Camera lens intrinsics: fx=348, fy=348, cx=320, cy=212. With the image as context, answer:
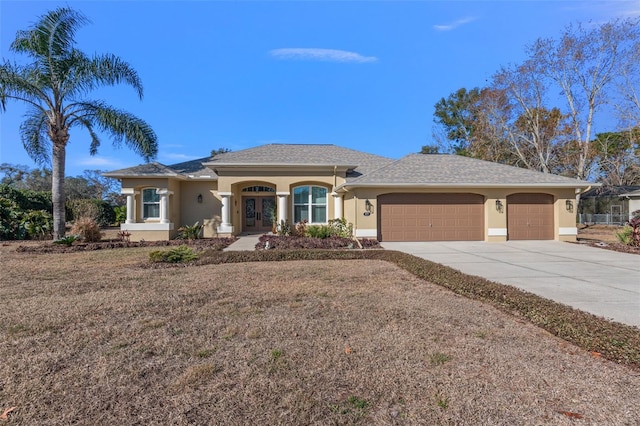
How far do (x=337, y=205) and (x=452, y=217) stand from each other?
5.41 meters

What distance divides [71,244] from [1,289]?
24.9 ft

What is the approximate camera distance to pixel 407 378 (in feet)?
10.5

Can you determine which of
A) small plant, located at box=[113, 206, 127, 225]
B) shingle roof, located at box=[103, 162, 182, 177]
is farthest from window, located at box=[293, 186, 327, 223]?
small plant, located at box=[113, 206, 127, 225]

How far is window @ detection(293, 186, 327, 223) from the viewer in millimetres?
17641

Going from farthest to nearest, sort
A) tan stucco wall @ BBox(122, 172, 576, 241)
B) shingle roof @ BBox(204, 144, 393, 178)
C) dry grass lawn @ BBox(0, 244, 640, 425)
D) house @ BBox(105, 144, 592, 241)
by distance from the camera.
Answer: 1. shingle roof @ BBox(204, 144, 393, 178)
2. house @ BBox(105, 144, 592, 241)
3. tan stucco wall @ BBox(122, 172, 576, 241)
4. dry grass lawn @ BBox(0, 244, 640, 425)

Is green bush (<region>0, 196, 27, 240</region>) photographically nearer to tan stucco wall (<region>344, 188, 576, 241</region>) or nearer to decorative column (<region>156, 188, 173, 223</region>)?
decorative column (<region>156, 188, 173, 223</region>)

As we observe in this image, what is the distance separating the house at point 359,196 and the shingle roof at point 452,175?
1.8 inches

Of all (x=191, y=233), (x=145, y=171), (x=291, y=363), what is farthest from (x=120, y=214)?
(x=291, y=363)

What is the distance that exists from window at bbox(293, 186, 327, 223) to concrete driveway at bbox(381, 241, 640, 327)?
441 cm

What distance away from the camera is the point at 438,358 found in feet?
11.8

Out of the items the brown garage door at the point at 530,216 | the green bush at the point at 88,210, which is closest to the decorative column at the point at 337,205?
the brown garage door at the point at 530,216

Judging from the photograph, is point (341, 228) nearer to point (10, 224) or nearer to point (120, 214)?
point (10, 224)

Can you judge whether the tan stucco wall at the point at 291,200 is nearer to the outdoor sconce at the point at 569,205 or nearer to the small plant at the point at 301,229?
the outdoor sconce at the point at 569,205

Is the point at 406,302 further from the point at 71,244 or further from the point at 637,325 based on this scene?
the point at 71,244
